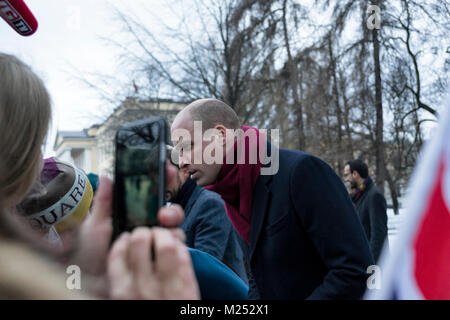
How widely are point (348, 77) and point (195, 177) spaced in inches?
362

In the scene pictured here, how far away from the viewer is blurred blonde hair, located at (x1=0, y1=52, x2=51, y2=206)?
0.82 m

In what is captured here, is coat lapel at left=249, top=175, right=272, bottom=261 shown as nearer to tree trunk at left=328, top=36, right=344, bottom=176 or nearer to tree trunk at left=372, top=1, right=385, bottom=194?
tree trunk at left=372, top=1, right=385, bottom=194

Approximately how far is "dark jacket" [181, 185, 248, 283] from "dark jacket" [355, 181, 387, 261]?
2.15 metres

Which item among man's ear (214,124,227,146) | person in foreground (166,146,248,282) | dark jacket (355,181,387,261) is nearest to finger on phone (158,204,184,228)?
man's ear (214,124,227,146)

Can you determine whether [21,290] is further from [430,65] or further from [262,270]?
[430,65]

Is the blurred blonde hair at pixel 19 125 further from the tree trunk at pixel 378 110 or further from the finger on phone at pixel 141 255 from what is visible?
the tree trunk at pixel 378 110

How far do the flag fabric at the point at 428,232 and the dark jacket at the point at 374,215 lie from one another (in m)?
4.25

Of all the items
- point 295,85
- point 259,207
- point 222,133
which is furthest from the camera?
point 295,85

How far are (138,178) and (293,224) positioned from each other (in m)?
1.15

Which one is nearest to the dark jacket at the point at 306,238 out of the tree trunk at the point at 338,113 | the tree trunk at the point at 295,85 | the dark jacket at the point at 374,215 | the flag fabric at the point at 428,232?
the flag fabric at the point at 428,232

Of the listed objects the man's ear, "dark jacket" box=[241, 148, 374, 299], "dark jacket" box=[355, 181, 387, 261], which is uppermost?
the man's ear

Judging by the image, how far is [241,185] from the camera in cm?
203

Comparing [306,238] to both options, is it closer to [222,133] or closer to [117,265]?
[222,133]

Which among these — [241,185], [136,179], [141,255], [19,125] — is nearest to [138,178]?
[136,179]
